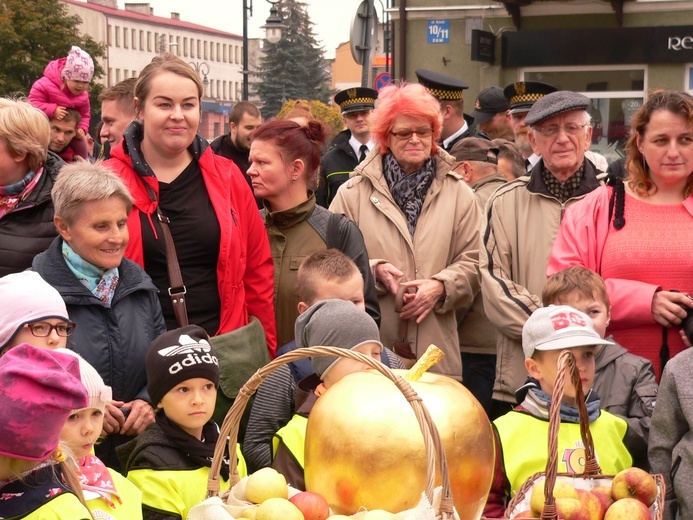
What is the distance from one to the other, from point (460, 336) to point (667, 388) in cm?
207

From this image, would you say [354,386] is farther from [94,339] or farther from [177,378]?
[94,339]

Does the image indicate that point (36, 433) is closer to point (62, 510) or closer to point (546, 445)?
point (62, 510)

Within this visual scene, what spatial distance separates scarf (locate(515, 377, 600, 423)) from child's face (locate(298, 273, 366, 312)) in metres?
0.79

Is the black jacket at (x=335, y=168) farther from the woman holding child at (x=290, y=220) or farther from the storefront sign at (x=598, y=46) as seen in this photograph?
the storefront sign at (x=598, y=46)

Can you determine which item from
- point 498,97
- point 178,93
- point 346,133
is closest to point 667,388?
point 178,93

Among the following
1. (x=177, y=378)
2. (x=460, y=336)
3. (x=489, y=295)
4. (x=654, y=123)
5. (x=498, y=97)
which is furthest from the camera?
(x=498, y=97)

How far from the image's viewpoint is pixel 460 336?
19.1 feet

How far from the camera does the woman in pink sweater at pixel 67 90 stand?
27.4 feet

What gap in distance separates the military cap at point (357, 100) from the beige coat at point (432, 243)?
3.32 meters

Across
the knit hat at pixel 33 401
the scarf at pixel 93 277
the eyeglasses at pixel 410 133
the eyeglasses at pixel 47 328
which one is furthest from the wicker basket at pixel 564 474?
the eyeglasses at pixel 410 133

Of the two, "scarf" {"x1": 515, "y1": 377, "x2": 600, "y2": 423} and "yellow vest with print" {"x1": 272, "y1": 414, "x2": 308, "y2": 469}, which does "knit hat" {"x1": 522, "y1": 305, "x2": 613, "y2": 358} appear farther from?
"yellow vest with print" {"x1": 272, "y1": 414, "x2": 308, "y2": 469}

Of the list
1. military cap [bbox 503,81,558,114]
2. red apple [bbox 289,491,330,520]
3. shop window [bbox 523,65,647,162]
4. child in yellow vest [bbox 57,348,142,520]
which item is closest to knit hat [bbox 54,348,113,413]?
child in yellow vest [bbox 57,348,142,520]

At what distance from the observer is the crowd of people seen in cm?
335

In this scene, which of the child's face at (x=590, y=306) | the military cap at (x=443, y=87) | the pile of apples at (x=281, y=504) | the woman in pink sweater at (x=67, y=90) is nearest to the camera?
the pile of apples at (x=281, y=504)
